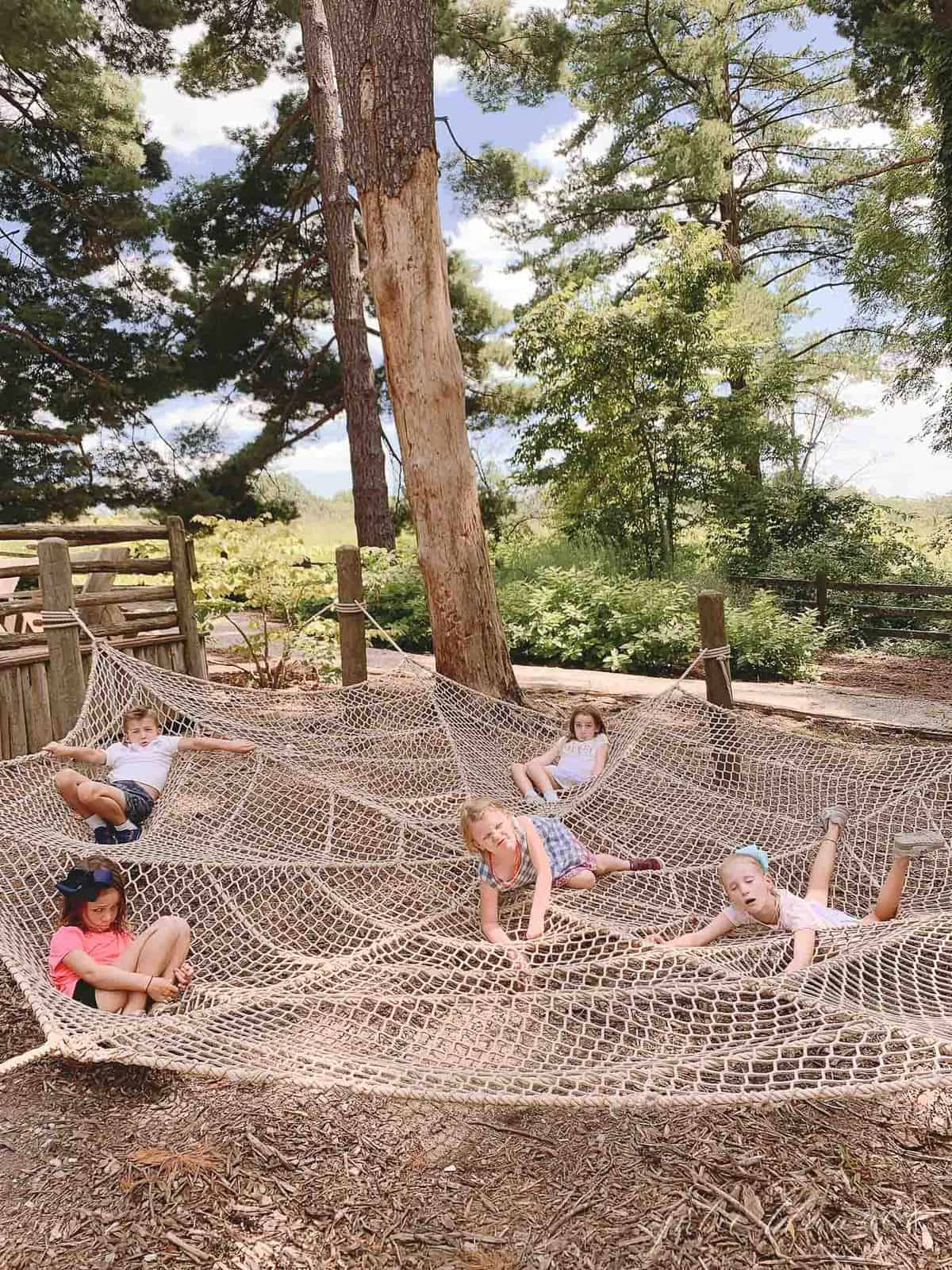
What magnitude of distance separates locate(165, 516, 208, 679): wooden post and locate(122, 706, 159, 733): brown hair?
119 cm

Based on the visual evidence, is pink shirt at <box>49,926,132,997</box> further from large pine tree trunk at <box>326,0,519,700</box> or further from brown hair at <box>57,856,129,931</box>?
large pine tree trunk at <box>326,0,519,700</box>

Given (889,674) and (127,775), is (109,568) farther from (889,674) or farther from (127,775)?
(889,674)

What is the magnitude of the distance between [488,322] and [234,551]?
7.21 meters

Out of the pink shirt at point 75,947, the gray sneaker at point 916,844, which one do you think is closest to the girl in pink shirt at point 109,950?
the pink shirt at point 75,947

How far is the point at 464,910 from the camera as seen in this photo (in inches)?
96.0

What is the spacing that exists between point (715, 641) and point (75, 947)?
237 centimetres

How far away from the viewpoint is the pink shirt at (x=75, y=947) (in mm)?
1968

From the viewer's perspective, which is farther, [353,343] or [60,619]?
[353,343]

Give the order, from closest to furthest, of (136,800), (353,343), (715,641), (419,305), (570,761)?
(136,800), (570,761), (715,641), (419,305), (353,343)

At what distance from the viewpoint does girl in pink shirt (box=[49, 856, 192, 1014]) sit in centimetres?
194

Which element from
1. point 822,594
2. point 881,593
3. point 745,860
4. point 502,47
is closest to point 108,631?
point 745,860

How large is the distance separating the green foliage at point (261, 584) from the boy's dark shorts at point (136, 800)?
2.20 meters

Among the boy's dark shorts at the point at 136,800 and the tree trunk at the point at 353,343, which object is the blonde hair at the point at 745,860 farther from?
the tree trunk at the point at 353,343

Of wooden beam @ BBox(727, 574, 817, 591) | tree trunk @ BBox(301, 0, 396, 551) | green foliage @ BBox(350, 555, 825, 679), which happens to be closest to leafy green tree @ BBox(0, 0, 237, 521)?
tree trunk @ BBox(301, 0, 396, 551)
